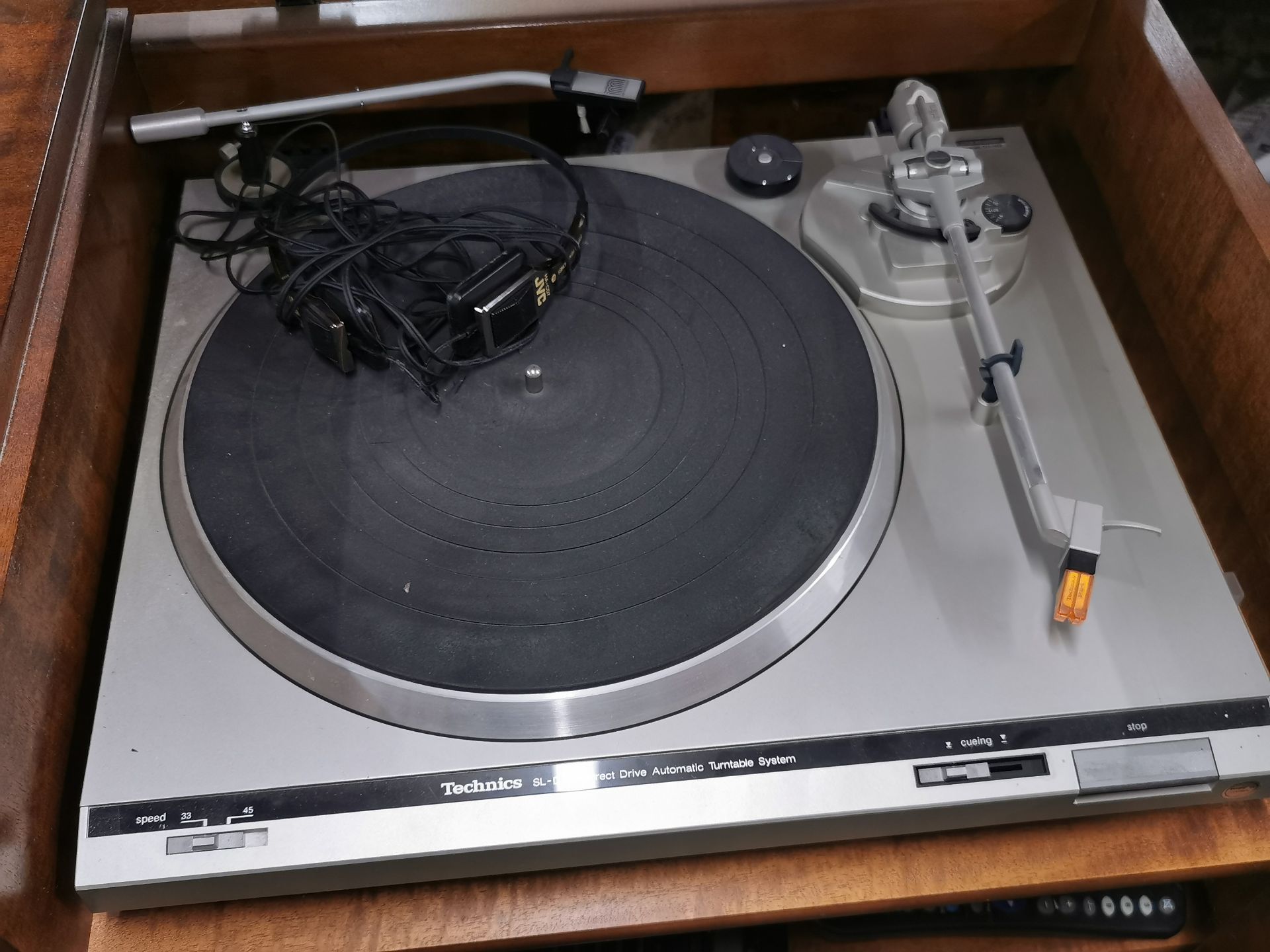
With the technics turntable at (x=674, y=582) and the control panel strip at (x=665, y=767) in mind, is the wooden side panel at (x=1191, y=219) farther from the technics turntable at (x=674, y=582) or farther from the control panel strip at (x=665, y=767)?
the control panel strip at (x=665, y=767)

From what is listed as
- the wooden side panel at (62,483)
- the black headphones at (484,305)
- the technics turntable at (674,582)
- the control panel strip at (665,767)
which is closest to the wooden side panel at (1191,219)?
the technics turntable at (674,582)

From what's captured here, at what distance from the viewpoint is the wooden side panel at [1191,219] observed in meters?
0.76

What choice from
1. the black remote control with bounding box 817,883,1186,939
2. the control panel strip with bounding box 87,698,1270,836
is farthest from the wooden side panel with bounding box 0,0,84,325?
the black remote control with bounding box 817,883,1186,939

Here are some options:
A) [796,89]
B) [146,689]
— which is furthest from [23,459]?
[796,89]

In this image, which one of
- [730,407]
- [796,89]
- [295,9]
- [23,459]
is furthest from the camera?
[796,89]

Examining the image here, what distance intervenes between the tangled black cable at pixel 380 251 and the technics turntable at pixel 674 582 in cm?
2

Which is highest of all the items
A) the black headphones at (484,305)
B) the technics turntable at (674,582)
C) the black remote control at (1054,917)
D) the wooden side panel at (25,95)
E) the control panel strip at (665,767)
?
the wooden side panel at (25,95)

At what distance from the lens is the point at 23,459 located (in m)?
0.64

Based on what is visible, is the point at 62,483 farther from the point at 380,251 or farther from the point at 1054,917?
the point at 1054,917

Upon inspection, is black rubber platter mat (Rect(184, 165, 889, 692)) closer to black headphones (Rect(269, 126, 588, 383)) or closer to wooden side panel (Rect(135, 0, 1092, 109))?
black headphones (Rect(269, 126, 588, 383))

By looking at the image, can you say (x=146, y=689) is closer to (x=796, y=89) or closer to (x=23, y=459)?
(x=23, y=459)

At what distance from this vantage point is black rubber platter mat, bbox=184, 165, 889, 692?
2.20 feet

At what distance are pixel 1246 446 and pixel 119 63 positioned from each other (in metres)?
0.90

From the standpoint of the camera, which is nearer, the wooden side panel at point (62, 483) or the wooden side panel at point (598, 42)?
the wooden side panel at point (62, 483)
